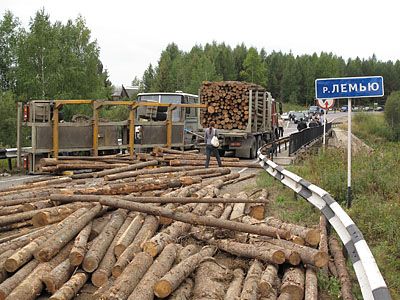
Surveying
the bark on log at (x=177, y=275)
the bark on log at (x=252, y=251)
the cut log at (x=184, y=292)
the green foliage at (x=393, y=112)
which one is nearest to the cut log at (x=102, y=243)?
the bark on log at (x=177, y=275)

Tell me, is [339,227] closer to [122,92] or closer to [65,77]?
[65,77]

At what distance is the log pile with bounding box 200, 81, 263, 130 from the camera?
22.2m

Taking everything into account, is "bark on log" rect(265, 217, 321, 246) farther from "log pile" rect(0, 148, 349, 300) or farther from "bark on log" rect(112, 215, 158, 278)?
"bark on log" rect(112, 215, 158, 278)

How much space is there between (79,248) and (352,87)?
570cm

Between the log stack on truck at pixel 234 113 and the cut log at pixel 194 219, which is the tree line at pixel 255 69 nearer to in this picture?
the log stack on truck at pixel 234 113

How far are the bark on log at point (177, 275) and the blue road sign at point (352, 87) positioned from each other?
15.1 feet

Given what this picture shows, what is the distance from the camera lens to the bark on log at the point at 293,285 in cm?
512

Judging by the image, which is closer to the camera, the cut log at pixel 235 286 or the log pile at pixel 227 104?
the cut log at pixel 235 286

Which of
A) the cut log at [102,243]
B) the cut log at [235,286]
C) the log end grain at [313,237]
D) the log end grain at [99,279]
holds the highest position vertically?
the log end grain at [313,237]

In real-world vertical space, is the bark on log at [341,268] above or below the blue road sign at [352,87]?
below

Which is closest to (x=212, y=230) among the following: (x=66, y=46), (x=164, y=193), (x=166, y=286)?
(x=166, y=286)

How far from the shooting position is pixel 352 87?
9.23m

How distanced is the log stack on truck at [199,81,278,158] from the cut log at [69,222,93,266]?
15523mm

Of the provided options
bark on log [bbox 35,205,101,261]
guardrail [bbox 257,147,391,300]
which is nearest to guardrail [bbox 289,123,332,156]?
guardrail [bbox 257,147,391,300]
